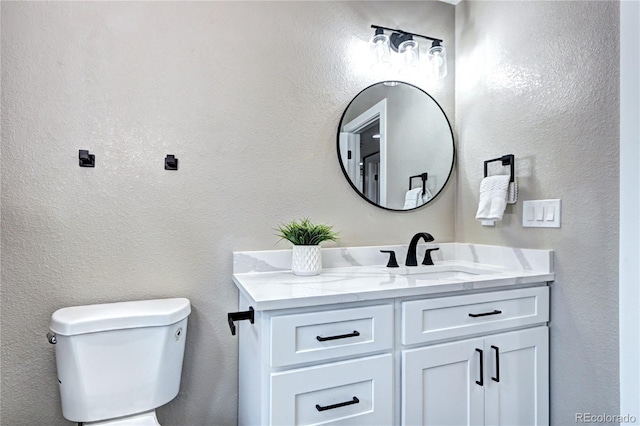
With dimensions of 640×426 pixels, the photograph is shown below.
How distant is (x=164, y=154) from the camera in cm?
141

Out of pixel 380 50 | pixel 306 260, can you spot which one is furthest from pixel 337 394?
pixel 380 50

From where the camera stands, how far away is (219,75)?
1.50m

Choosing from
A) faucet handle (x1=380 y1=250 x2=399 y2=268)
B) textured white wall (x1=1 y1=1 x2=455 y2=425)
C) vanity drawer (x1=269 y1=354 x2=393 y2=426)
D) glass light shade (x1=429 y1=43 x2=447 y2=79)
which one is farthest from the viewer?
glass light shade (x1=429 y1=43 x2=447 y2=79)

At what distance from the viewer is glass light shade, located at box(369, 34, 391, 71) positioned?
5.58 ft

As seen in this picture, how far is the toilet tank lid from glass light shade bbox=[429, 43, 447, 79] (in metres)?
1.61

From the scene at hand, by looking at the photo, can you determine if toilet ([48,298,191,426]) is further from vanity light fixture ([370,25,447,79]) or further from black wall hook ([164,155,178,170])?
vanity light fixture ([370,25,447,79])

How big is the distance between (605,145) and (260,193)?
1.30 m

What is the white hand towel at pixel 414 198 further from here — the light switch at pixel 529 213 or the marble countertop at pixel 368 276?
the light switch at pixel 529 213

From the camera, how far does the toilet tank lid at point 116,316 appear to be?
1.12 m

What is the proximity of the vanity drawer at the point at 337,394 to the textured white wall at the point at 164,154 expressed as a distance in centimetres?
55

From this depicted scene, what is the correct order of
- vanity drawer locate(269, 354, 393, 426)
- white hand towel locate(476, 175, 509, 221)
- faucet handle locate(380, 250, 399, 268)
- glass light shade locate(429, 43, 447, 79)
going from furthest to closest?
1. glass light shade locate(429, 43, 447, 79)
2. faucet handle locate(380, 250, 399, 268)
3. white hand towel locate(476, 175, 509, 221)
4. vanity drawer locate(269, 354, 393, 426)

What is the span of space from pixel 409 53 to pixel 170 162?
1.24 meters

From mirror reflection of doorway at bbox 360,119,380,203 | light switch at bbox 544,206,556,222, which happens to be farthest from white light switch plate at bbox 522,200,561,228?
mirror reflection of doorway at bbox 360,119,380,203

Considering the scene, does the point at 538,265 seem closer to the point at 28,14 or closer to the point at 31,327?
the point at 31,327
